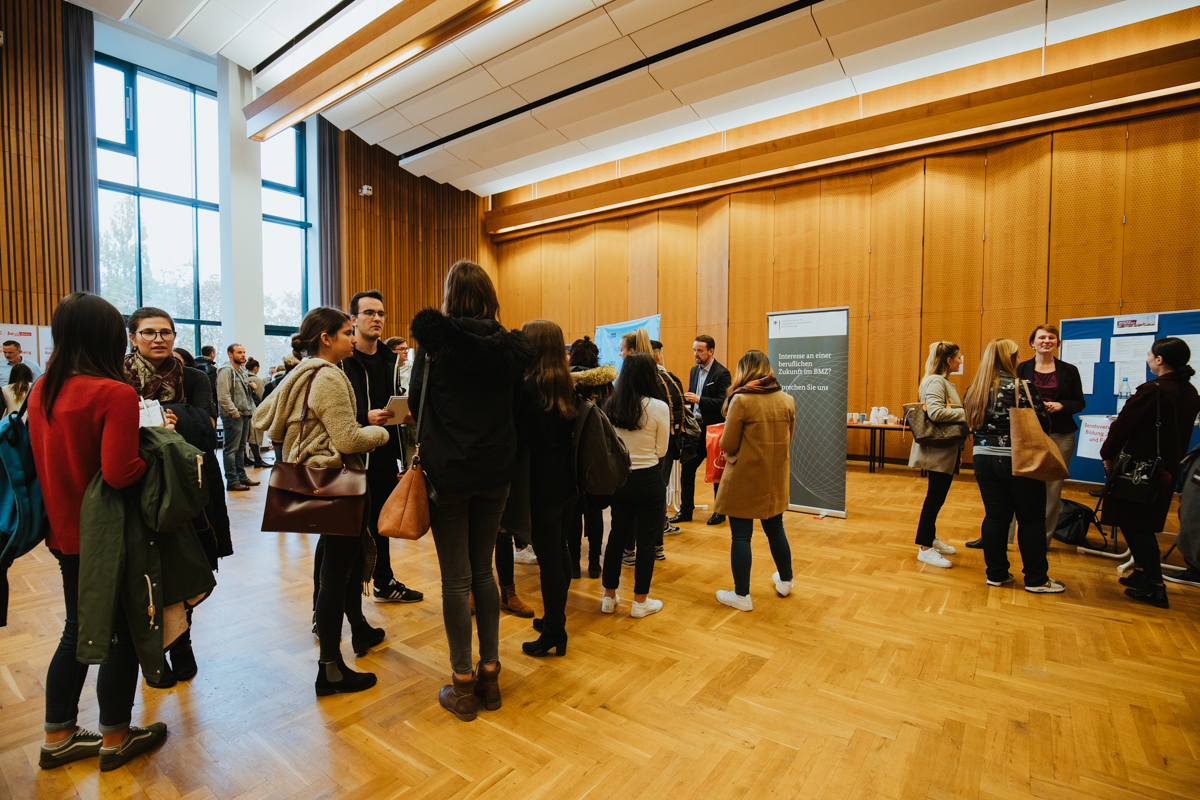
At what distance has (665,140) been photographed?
8789 millimetres

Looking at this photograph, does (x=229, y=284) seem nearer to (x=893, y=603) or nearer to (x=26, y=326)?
(x=26, y=326)

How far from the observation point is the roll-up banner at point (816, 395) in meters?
4.66

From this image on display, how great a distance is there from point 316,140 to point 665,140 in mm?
5841

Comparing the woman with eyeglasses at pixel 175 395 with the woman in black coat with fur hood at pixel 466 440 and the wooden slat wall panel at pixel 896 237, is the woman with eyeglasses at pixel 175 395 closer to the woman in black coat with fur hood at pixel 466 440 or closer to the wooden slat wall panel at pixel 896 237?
the woman in black coat with fur hood at pixel 466 440

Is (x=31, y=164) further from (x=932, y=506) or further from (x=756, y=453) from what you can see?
(x=932, y=506)

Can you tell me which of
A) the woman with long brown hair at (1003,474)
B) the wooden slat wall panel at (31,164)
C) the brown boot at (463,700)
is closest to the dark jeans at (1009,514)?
the woman with long brown hair at (1003,474)

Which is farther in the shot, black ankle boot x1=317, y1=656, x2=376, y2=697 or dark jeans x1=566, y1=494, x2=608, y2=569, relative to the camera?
dark jeans x1=566, y1=494, x2=608, y2=569

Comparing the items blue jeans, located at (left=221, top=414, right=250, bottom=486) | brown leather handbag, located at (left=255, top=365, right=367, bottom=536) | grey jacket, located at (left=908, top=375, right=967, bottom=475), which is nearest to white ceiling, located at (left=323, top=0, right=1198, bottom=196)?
grey jacket, located at (left=908, top=375, right=967, bottom=475)

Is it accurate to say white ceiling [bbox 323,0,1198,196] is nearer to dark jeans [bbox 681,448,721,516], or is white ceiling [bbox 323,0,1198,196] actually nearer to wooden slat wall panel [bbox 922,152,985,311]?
wooden slat wall panel [bbox 922,152,985,311]

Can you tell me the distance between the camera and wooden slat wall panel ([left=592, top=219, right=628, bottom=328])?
10.1m

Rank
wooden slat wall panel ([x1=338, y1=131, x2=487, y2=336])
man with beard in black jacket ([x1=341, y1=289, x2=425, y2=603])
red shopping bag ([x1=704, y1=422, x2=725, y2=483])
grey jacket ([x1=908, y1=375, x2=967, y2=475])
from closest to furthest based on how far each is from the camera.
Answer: man with beard in black jacket ([x1=341, y1=289, x2=425, y2=603]), grey jacket ([x1=908, y1=375, x2=967, y2=475]), red shopping bag ([x1=704, y1=422, x2=725, y2=483]), wooden slat wall panel ([x1=338, y1=131, x2=487, y2=336])

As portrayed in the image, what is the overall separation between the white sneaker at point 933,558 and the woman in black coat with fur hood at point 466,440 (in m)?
2.97

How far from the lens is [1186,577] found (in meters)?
3.37

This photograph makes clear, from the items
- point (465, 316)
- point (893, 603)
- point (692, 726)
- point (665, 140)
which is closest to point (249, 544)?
point (465, 316)
